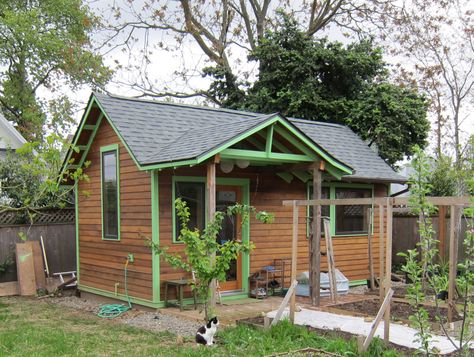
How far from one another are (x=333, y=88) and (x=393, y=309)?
9.98 m

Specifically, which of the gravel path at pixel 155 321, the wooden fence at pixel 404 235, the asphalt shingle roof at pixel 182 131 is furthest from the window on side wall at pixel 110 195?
the wooden fence at pixel 404 235

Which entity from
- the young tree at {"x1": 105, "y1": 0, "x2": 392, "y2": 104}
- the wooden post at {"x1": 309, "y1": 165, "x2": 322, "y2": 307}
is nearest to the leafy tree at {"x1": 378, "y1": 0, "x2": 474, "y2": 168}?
the young tree at {"x1": 105, "y1": 0, "x2": 392, "y2": 104}

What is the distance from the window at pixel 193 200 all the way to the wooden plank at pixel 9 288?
4.41 metres

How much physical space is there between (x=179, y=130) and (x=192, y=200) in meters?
1.55

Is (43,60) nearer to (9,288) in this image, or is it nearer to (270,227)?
(9,288)

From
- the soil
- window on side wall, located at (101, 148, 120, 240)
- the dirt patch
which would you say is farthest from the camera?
window on side wall, located at (101, 148, 120, 240)

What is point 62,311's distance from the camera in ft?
30.0

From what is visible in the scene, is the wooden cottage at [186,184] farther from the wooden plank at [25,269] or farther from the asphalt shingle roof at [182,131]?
the wooden plank at [25,269]

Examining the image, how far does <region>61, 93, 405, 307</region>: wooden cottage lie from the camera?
27.9ft

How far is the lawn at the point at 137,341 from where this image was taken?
5.93 meters

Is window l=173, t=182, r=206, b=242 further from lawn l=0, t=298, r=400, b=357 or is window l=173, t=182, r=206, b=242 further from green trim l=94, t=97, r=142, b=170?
lawn l=0, t=298, r=400, b=357

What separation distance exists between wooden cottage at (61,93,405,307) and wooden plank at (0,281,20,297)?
1.39 metres

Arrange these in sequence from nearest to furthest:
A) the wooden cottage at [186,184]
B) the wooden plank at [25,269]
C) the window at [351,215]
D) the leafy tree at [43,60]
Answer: the wooden cottage at [186,184] → the wooden plank at [25,269] → the window at [351,215] → the leafy tree at [43,60]

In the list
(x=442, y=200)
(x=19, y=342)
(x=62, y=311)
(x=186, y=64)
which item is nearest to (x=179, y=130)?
(x=62, y=311)
